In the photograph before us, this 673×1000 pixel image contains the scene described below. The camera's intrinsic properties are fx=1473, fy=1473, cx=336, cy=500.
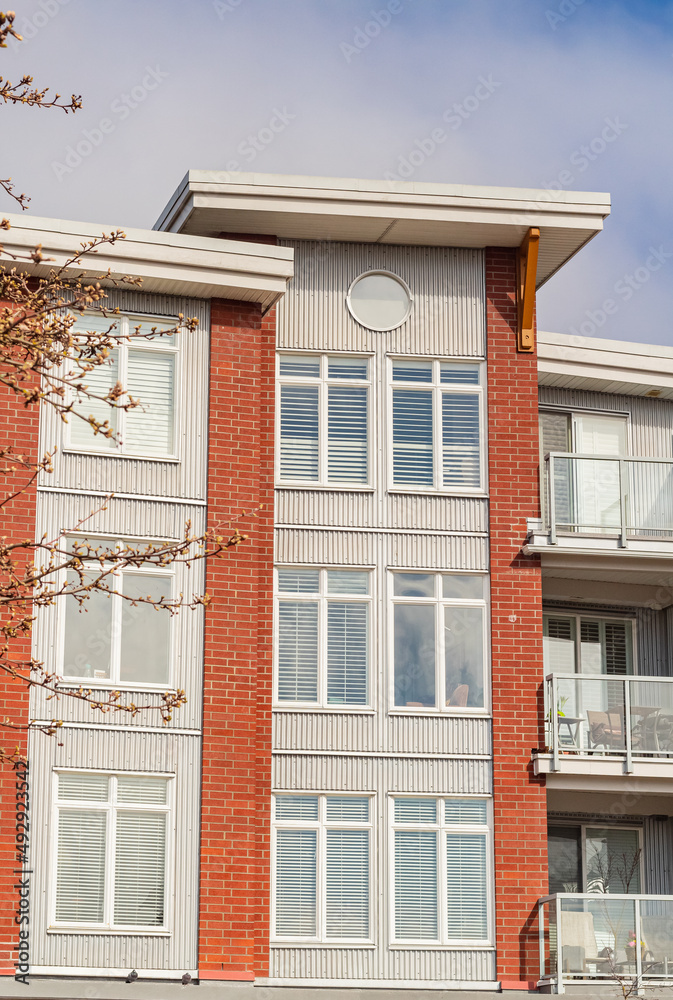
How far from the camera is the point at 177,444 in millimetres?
19641

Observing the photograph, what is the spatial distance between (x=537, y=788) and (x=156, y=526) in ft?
20.5

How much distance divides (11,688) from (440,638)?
5.89 metres

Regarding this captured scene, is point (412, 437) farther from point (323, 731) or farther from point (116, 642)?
point (116, 642)

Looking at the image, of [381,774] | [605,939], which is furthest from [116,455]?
[605,939]

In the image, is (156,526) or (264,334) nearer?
(156,526)


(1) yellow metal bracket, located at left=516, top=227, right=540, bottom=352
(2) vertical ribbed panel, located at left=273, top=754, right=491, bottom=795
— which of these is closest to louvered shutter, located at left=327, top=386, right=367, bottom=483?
(1) yellow metal bracket, located at left=516, top=227, right=540, bottom=352

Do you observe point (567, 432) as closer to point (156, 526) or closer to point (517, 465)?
point (517, 465)

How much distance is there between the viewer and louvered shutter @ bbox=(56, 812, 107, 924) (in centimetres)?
1795

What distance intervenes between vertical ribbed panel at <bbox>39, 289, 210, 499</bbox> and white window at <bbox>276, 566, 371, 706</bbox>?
199cm

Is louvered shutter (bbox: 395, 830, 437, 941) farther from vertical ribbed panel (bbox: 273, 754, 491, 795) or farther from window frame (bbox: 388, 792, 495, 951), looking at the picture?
vertical ribbed panel (bbox: 273, 754, 491, 795)

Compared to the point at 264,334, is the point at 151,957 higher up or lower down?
lower down

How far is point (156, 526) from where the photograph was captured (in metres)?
19.4

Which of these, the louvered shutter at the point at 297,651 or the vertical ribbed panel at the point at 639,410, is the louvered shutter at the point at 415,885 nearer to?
the louvered shutter at the point at 297,651

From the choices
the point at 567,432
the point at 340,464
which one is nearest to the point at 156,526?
A: the point at 340,464
